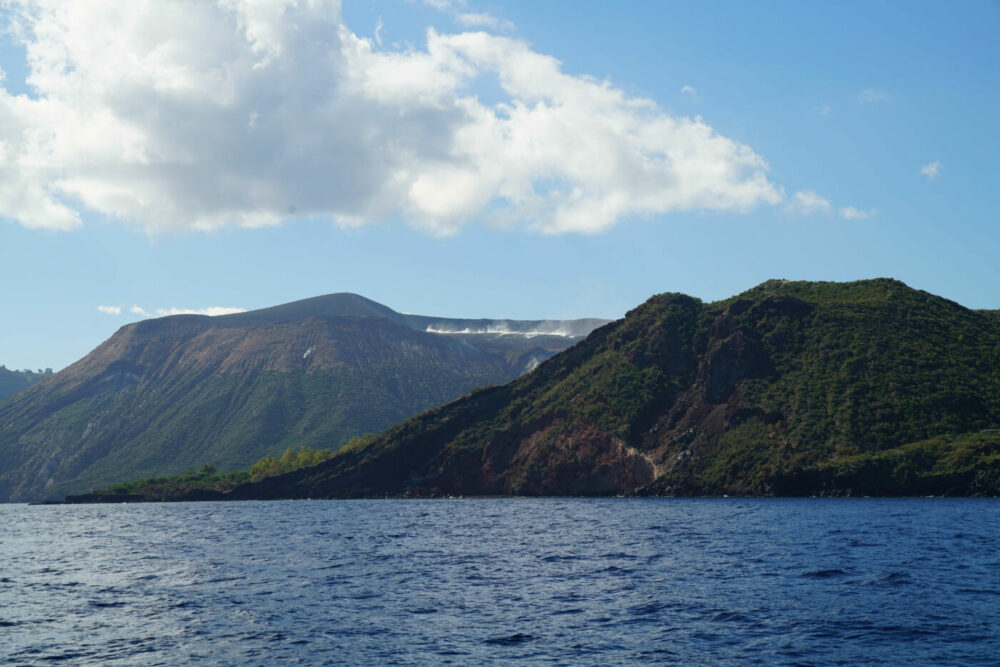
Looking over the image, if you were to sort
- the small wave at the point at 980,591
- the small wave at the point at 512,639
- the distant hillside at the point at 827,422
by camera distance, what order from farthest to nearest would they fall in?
the distant hillside at the point at 827,422, the small wave at the point at 980,591, the small wave at the point at 512,639

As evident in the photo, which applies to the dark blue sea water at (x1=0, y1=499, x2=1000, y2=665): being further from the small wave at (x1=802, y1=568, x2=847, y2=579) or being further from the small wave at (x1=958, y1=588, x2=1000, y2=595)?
the small wave at (x1=958, y1=588, x2=1000, y2=595)

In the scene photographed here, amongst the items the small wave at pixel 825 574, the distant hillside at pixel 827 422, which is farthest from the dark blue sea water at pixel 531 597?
the distant hillside at pixel 827 422

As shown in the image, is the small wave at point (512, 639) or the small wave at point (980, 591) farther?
the small wave at point (980, 591)

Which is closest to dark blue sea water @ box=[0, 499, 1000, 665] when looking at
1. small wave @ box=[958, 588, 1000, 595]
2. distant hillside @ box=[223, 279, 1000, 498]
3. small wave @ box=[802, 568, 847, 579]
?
small wave @ box=[802, 568, 847, 579]

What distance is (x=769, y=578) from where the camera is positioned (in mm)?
51312

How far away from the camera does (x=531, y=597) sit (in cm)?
4750

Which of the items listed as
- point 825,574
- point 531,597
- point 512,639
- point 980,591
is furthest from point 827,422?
point 512,639

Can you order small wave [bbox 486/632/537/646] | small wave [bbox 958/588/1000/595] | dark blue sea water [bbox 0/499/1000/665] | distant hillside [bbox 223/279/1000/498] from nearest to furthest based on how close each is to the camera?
dark blue sea water [bbox 0/499/1000/665] < small wave [bbox 486/632/537/646] < small wave [bbox 958/588/1000/595] < distant hillside [bbox 223/279/1000/498]

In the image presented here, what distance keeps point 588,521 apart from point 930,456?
77225mm

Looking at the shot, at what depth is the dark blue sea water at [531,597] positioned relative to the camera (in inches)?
1394

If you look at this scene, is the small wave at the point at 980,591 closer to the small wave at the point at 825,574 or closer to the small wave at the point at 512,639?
the small wave at the point at 825,574

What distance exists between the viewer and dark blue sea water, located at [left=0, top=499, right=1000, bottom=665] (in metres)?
35.4

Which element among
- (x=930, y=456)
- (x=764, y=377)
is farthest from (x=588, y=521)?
(x=764, y=377)

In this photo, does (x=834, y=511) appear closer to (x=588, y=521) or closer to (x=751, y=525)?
(x=751, y=525)
